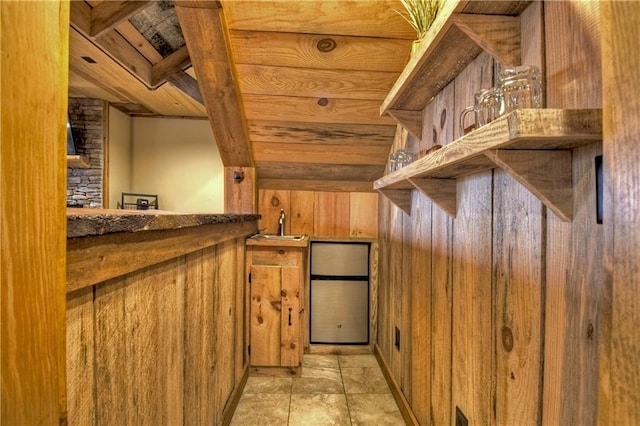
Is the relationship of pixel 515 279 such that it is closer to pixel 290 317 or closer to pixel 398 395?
pixel 398 395

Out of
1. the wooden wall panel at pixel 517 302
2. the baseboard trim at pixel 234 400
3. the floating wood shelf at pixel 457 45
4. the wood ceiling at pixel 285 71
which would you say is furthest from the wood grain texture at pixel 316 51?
the baseboard trim at pixel 234 400

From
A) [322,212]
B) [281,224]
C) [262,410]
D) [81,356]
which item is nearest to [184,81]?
[281,224]

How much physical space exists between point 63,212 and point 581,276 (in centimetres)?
91

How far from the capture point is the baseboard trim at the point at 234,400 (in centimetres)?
174

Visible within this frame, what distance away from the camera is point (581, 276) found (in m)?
0.69

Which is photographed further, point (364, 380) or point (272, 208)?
point (272, 208)

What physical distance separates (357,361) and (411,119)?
6.02 feet

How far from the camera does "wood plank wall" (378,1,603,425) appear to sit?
2.25ft

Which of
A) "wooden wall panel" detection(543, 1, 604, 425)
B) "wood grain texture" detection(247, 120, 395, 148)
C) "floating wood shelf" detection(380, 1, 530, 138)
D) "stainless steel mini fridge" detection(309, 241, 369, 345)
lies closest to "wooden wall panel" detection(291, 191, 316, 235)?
"stainless steel mini fridge" detection(309, 241, 369, 345)

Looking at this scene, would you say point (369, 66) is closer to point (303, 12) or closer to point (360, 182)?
point (303, 12)

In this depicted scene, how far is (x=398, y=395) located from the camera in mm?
2020

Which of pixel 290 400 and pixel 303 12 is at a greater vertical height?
pixel 303 12

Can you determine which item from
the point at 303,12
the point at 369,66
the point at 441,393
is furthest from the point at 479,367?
the point at 303,12

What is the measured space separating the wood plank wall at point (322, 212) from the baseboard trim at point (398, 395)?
94 centimetres
